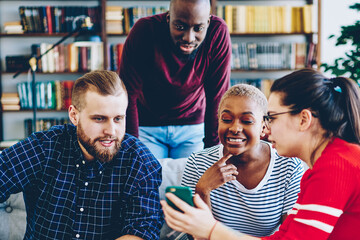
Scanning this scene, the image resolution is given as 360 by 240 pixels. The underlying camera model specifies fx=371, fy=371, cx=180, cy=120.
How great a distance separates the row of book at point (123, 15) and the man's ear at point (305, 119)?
320 centimetres

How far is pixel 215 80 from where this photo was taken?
6.34 ft

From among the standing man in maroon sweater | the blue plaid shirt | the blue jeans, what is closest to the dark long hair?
the blue plaid shirt

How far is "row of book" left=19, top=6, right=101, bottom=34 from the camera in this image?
3988mm

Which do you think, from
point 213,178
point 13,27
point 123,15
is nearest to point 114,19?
point 123,15

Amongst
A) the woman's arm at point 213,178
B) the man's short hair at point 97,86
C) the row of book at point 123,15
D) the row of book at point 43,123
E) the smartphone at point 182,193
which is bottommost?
the row of book at point 43,123

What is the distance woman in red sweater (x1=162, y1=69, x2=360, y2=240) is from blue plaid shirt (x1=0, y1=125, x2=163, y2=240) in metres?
0.32

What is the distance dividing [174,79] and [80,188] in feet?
2.55

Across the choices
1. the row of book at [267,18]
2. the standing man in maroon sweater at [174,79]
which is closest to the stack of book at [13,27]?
the row of book at [267,18]

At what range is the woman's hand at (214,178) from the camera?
1.37 metres

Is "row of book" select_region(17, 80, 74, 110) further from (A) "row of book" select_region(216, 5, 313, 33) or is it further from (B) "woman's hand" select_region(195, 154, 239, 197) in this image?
(B) "woman's hand" select_region(195, 154, 239, 197)

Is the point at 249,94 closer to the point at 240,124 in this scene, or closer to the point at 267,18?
the point at 240,124

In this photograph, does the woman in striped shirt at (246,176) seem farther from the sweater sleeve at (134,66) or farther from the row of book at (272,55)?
the row of book at (272,55)

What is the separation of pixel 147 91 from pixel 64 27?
2489 mm

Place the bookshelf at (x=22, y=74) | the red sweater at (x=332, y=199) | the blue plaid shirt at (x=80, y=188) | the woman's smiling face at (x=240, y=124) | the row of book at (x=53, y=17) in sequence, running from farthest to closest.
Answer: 1. the bookshelf at (x=22, y=74)
2. the row of book at (x=53, y=17)
3. the woman's smiling face at (x=240, y=124)
4. the blue plaid shirt at (x=80, y=188)
5. the red sweater at (x=332, y=199)
